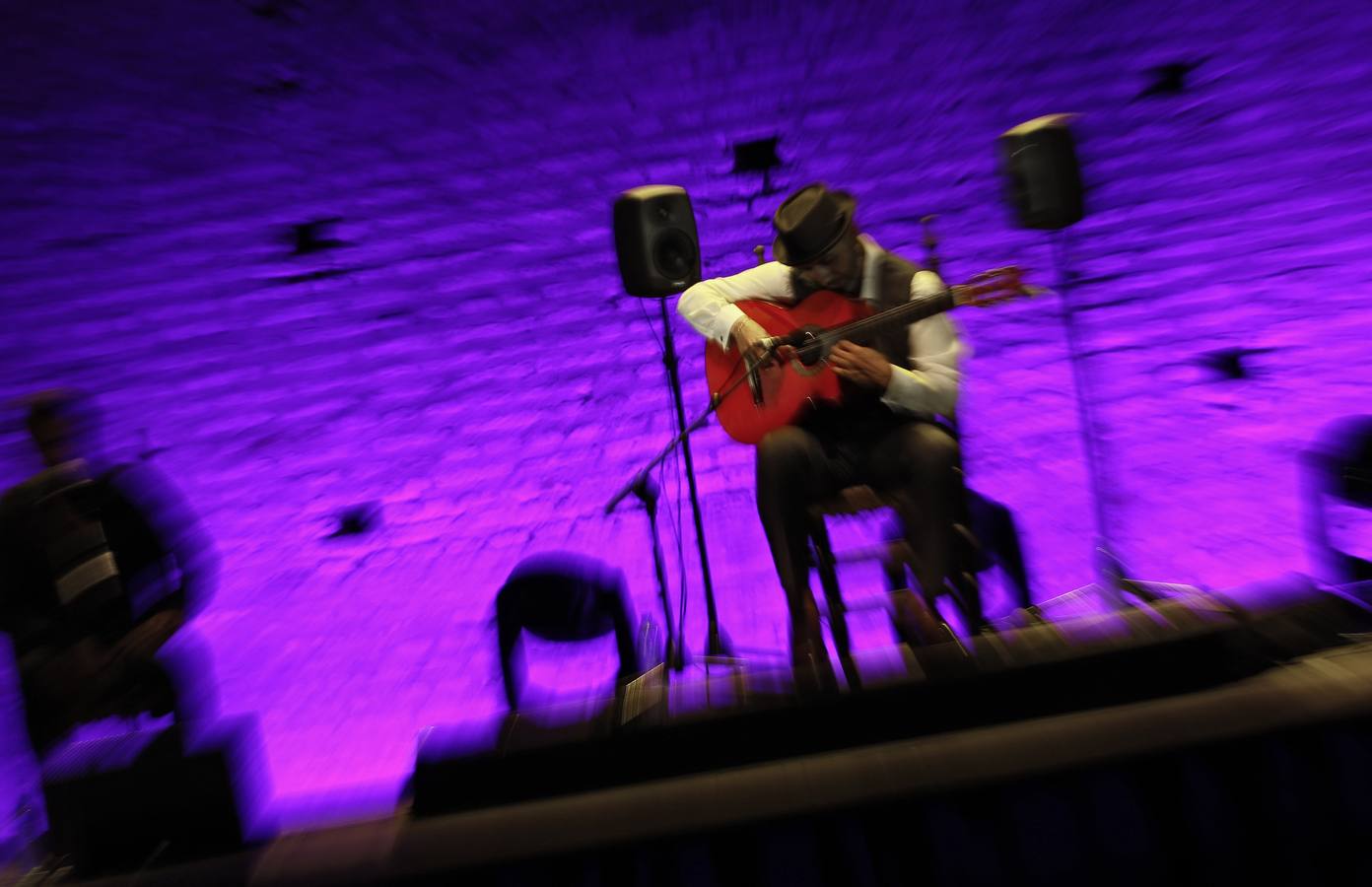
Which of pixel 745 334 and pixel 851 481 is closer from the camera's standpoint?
pixel 851 481

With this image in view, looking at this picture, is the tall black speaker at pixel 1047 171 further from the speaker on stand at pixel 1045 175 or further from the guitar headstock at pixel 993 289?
the guitar headstock at pixel 993 289

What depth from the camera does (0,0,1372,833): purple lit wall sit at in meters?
3.77

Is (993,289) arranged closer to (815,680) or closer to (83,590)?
(815,680)

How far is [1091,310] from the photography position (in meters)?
3.95

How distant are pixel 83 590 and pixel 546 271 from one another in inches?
83.0

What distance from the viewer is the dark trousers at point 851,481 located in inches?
96.7

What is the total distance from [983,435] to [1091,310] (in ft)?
2.33

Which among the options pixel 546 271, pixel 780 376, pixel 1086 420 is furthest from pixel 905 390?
pixel 546 271

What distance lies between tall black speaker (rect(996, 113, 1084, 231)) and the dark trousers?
0.75 meters

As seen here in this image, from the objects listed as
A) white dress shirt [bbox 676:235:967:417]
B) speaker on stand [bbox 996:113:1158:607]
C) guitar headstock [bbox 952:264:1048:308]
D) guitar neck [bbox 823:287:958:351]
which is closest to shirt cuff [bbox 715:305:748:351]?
white dress shirt [bbox 676:235:967:417]

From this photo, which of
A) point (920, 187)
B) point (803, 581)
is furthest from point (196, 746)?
point (920, 187)

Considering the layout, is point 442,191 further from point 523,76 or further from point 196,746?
point 196,746

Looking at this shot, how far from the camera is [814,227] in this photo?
2697 mm

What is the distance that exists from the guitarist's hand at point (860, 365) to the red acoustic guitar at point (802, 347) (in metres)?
0.09
